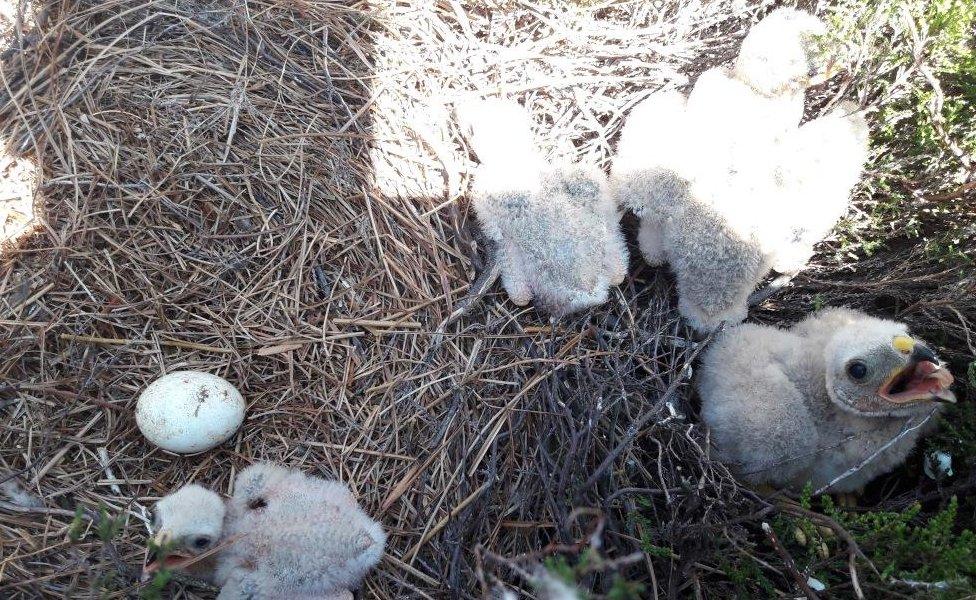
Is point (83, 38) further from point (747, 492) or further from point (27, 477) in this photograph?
point (747, 492)

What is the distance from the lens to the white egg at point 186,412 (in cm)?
206

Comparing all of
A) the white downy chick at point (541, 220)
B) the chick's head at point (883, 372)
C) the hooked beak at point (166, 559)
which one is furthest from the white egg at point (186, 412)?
the chick's head at point (883, 372)

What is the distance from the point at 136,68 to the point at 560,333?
6.01 feet

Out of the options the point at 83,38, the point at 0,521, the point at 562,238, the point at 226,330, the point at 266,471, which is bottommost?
the point at 0,521

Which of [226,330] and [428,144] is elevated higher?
[428,144]

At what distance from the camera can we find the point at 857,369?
209 cm

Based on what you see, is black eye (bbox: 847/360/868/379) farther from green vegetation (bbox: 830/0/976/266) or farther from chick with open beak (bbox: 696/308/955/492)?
green vegetation (bbox: 830/0/976/266)

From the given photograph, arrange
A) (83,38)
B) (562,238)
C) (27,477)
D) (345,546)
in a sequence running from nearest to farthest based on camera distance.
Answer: (345,546), (27,477), (562,238), (83,38)

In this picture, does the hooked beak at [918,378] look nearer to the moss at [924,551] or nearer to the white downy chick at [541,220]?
the moss at [924,551]

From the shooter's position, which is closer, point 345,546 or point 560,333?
point 345,546

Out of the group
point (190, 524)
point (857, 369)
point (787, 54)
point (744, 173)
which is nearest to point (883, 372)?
point (857, 369)

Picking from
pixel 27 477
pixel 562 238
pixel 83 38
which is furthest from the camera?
pixel 83 38

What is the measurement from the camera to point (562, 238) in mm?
2328

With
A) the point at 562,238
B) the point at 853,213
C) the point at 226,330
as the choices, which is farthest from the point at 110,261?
the point at 853,213
